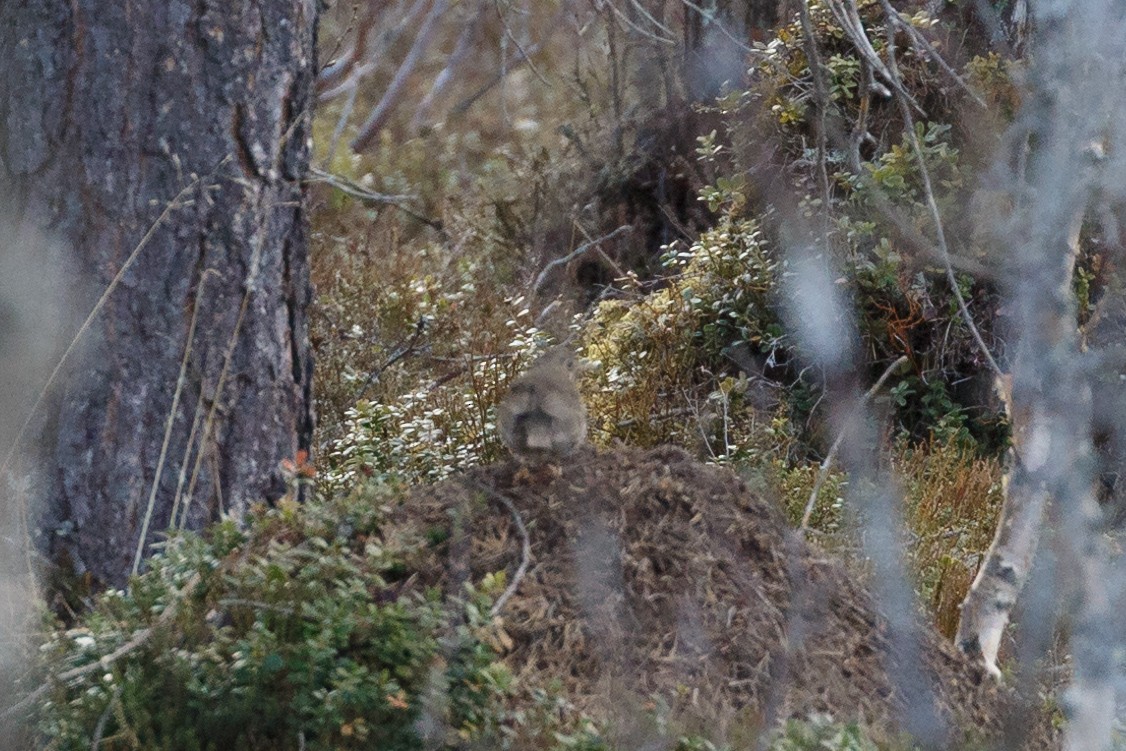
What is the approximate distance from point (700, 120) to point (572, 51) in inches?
184

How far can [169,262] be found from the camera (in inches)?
144

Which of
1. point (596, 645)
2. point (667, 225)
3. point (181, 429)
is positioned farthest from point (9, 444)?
point (667, 225)

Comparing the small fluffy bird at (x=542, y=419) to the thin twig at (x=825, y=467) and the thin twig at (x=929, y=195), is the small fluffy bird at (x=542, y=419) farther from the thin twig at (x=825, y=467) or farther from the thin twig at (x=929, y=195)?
the thin twig at (x=929, y=195)

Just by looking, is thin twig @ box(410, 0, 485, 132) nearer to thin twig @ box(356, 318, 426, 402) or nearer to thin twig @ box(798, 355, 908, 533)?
thin twig @ box(356, 318, 426, 402)

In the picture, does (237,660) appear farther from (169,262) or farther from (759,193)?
(759,193)

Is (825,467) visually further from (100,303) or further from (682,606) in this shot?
(100,303)

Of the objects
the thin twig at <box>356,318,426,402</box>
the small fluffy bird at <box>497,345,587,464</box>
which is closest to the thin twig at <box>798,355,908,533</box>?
the small fluffy bird at <box>497,345,587,464</box>

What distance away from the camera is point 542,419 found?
3.46 meters

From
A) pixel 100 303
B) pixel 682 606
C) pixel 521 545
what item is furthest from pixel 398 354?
pixel 682 606

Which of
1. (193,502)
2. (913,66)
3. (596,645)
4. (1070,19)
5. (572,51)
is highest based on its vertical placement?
(572,51)

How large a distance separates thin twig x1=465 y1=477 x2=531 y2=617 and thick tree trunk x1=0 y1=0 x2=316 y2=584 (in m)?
0.75

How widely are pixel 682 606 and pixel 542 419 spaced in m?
0.55

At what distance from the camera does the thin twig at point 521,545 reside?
3.11 meters

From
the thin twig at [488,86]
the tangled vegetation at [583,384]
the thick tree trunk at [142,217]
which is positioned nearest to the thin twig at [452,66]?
the thin twig at [488,86]
